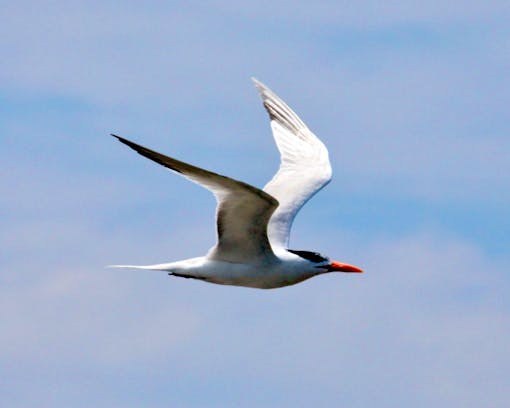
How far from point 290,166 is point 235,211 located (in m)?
4.97

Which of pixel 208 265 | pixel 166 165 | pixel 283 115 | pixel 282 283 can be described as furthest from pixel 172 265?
pixel 283 115

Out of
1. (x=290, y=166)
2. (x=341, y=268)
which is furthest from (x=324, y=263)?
Result: (x=290, y=166)

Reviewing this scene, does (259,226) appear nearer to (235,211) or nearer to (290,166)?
(235,211)

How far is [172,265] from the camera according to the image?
1689cm

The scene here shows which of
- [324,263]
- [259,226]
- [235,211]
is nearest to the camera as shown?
[235,211]

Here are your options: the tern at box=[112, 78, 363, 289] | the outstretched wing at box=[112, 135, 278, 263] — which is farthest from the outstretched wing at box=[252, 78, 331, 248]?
the outstretched wing at box=[112, 135, 278, 263]

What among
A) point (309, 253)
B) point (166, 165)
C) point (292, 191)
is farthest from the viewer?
point (292, 191)

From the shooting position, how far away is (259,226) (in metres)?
16.4

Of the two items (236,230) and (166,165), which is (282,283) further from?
(166,165)

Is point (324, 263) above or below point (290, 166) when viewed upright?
below

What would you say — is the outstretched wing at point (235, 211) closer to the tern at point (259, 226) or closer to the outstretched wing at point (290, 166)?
the tern at point (259, 226)

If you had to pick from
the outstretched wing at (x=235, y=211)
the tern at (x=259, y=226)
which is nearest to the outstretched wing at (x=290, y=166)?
the tern at (x=259, y=226)

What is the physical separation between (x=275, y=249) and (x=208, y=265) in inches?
52.9

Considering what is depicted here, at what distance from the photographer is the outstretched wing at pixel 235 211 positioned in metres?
14.5
